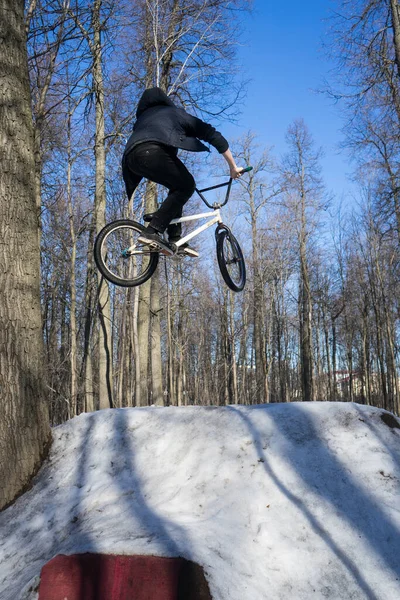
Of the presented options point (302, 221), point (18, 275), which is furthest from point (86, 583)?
point (302, 221)

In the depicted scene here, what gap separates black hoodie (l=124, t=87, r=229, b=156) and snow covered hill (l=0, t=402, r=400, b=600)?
→ 2582 millimetres

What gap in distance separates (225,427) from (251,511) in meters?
0.93

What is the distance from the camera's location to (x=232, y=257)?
20.6 ft

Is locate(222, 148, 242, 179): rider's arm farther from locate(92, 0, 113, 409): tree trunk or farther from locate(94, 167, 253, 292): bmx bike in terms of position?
locate(92, 0, 113, 409): tree trunk

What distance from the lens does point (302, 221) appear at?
2222cm

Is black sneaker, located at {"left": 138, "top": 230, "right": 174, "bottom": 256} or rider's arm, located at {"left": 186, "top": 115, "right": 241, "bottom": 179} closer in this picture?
rider's arm, located at {"left": 186, "top": 115, "right": 241, "bottom": 179}

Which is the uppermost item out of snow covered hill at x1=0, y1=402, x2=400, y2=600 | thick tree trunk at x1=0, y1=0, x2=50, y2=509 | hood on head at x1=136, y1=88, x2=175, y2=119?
hood on head at x1=136, y1=88, x2=175, y2=119

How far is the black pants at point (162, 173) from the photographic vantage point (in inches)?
183

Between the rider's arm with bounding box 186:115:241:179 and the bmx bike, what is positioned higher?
the rider's arm with bounding box 186:115:241:179

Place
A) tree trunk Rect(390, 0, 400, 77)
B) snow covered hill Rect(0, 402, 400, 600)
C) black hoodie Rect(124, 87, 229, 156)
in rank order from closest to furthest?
1. snow covered hill Rect(0, 402, 400, 600)
2. black hoodie Rect(124, 87, 229, 156)
3. tree trunk Rect(390, 0, 400, 77)

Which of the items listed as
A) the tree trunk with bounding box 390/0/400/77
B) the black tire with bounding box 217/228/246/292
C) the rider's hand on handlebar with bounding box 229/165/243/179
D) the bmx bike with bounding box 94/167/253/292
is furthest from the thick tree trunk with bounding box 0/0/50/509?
the tree trunk with bounding box 390/0/400/77

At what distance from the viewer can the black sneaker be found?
16.3ft

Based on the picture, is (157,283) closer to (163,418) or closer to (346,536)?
(163,418)

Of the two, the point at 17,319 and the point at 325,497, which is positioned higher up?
the point at 17,319
